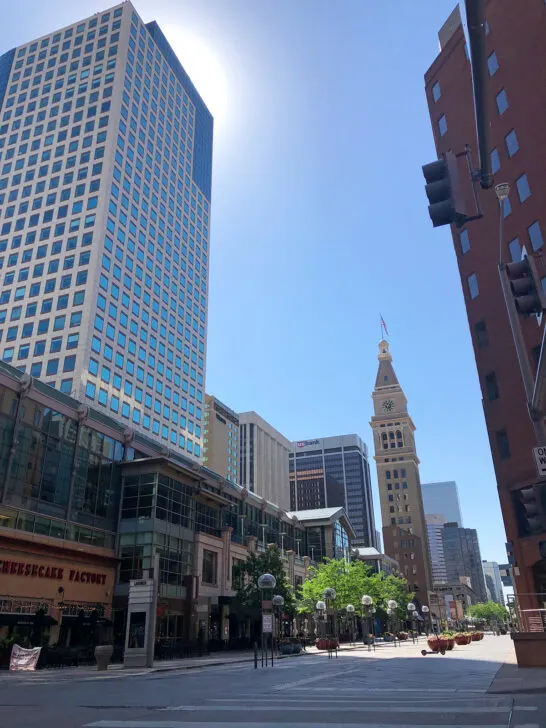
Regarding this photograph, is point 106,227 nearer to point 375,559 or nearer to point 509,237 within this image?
point 509,237

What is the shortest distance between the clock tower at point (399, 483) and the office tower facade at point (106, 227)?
77068 mm

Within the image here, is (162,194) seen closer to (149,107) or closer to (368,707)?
(149,107)

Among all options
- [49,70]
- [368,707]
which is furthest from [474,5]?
[49,70]

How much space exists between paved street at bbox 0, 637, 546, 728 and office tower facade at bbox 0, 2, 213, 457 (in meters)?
59.5

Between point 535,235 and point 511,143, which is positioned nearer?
point 535,235

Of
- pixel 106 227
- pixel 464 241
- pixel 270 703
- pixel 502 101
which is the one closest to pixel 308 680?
pixel 270 703

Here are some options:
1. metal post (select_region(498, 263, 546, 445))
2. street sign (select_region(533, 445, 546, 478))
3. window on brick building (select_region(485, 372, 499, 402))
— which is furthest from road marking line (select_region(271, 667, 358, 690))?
window on brick building (select_region(485, 372, 499, 402))

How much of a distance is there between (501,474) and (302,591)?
39596 millimetres

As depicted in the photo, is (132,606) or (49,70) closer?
(132,606)

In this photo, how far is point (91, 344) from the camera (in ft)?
260

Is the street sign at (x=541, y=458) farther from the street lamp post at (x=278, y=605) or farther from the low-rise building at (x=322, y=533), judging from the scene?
the low-rise building at (x=322, y=533)

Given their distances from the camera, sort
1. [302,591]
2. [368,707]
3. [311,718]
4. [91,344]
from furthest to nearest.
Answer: [91,344], [302,591], [368,707], [311,718]

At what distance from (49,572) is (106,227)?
192ft

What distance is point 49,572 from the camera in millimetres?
41625
